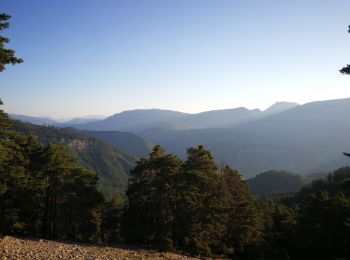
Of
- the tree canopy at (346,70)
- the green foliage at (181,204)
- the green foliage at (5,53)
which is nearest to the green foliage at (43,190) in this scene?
the green foliage at (181,204)

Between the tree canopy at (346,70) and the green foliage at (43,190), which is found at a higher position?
the tree canopy at (346,70)

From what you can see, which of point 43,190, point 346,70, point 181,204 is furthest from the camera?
point 43,190

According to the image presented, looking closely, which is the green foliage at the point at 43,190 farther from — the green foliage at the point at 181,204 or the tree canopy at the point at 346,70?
the tree canopy at the point at 346,70

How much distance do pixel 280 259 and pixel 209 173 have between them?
20.9m

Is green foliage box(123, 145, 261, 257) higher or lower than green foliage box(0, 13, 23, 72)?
lower

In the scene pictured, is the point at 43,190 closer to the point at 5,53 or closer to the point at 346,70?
the point at 5,53

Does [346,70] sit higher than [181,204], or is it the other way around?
[346,70]

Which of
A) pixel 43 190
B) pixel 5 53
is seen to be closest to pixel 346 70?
pixel 5 53

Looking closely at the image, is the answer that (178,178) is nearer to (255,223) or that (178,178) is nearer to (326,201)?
(255,223)

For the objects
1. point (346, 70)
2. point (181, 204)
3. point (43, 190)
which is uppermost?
point (346, 70)

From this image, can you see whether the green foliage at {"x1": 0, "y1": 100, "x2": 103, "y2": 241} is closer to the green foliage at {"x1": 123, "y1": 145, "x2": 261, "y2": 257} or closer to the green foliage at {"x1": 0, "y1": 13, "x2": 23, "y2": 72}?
the green foliage at {"x1": 123, "y1": 145, "x2": 261, "y2": 257}

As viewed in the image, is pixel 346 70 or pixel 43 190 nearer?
pixel 346 70

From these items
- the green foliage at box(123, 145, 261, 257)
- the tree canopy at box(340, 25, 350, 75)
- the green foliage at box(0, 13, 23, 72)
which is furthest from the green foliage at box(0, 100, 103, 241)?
the tree canopy at box(340, 25, 350, 75)

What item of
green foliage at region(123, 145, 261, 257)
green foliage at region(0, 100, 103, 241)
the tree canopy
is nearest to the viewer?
the tree canopy
